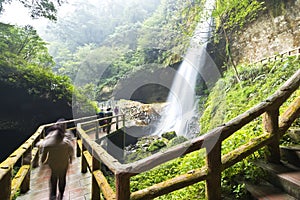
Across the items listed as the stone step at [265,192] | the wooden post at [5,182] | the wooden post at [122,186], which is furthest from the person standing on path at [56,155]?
the stone step at [265,192]

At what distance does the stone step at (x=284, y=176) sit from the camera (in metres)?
1.70

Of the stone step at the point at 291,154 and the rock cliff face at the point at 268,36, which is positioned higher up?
the rock cliff face at the point at 268,36

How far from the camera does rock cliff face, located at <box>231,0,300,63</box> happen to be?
679 centimetres

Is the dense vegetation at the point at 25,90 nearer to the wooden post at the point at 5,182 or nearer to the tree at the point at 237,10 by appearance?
the wooden post at the point at 5,182

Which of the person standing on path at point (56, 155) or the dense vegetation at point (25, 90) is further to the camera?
the dense vegetation at point (25, 90)

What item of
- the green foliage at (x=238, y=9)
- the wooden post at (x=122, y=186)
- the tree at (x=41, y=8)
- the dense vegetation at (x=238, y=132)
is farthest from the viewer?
the tree at (x=41, y=8)

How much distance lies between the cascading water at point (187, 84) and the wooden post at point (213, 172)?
7.97 m

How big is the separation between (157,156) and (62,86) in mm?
7855

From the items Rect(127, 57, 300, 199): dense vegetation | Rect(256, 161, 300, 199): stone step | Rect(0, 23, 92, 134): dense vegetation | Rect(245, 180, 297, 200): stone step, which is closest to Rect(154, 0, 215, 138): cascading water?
Rect(127, 57, 300, 199): dense vegetation

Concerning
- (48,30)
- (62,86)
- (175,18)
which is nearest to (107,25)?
(48,30)

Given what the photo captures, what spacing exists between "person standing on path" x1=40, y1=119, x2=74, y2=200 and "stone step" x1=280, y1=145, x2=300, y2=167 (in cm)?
279

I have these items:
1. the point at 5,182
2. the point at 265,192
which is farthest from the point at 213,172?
the point at 5,182

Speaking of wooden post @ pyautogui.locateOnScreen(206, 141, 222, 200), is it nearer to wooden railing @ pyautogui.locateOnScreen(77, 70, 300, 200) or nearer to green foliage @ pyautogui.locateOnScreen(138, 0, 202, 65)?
wooden railing @ pyautogui.locateOnScreen(77, 70, 300, 200)

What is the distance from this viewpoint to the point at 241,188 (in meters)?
1.93
